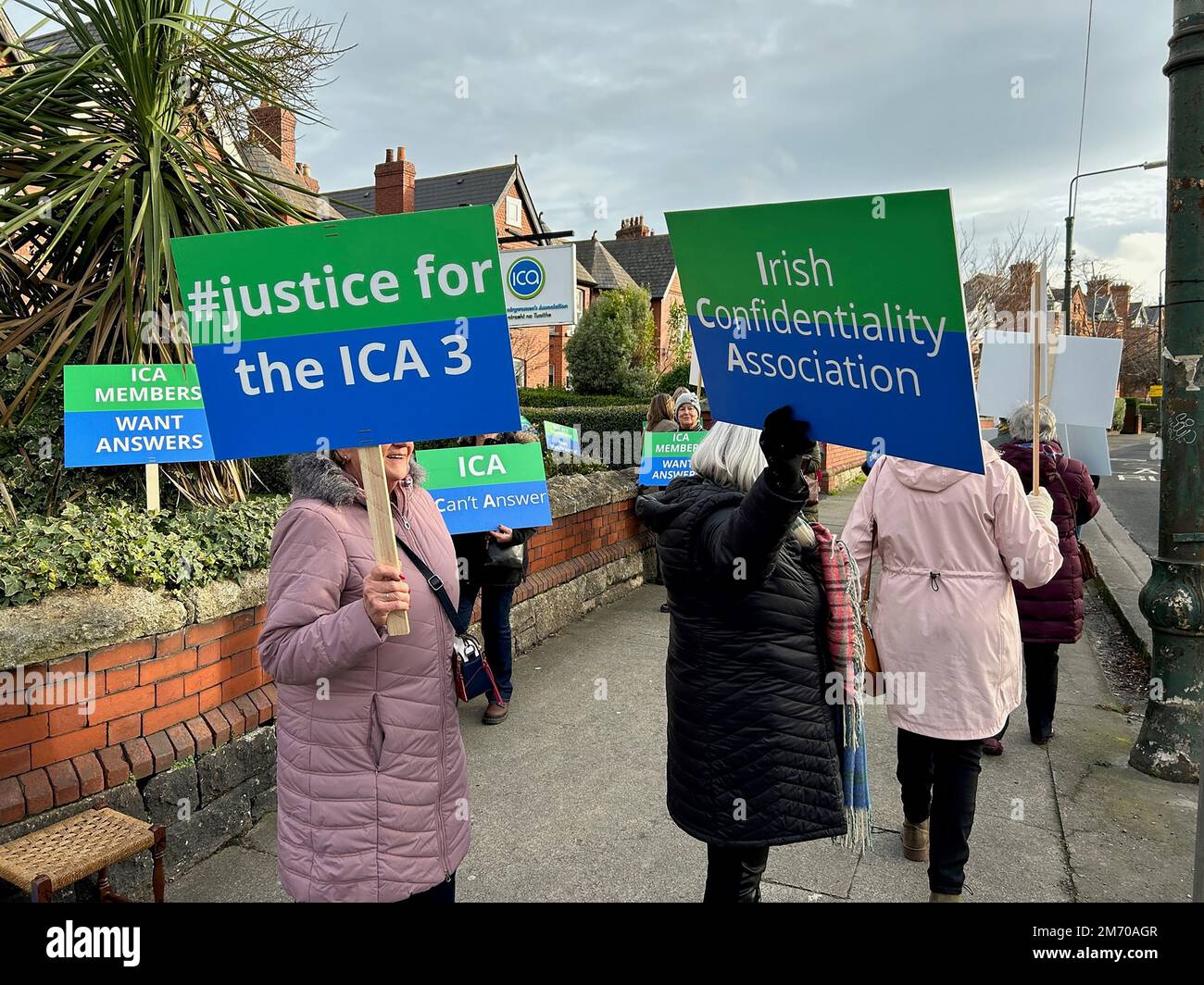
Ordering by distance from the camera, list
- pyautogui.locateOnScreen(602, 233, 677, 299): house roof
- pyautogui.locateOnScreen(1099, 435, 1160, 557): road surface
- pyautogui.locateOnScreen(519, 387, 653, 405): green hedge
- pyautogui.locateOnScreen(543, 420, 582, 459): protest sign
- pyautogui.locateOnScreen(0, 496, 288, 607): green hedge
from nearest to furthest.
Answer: pyautogui.locateOnScreen(0, 496, 288, 607): green hedge < pyautogui.locateOnScreen(543, 420, 582, 459): protest sign < pyautogui.locateOnScreen(1099, 435, 1160, 557): road surface < pyautogui.locateOnScreen(519, 387, 653, 405): green hedge < pyautogui.locateOnScreen(602, 233, 677, 299): house roof

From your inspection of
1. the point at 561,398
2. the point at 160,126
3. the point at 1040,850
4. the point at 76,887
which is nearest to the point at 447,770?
the point at 76,887

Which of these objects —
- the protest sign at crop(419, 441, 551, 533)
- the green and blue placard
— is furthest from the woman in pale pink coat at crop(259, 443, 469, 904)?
the protest sign at crop(419, 441, 551, 533)

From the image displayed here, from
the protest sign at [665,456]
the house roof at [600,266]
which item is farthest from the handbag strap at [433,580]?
the house roof at [600,266]

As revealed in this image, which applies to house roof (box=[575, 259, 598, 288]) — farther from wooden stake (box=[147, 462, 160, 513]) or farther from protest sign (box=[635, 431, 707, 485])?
wooden stake (box=[147, 462, 160, 513])

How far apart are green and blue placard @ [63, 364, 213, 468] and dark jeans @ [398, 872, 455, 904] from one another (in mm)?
2618

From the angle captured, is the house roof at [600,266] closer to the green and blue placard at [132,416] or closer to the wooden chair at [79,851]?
the green and blue placard at [132,416]

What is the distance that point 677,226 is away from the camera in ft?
7.22

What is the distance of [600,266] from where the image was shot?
45438 mm

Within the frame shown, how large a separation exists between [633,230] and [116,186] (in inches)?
2042

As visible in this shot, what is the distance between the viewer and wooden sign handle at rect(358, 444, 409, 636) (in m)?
1.94

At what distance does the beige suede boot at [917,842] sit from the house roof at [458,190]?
36459mm

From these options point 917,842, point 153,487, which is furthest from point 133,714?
point 917,842

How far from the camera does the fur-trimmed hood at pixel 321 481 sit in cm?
212

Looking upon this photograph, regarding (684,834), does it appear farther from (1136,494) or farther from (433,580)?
(1136,494)
